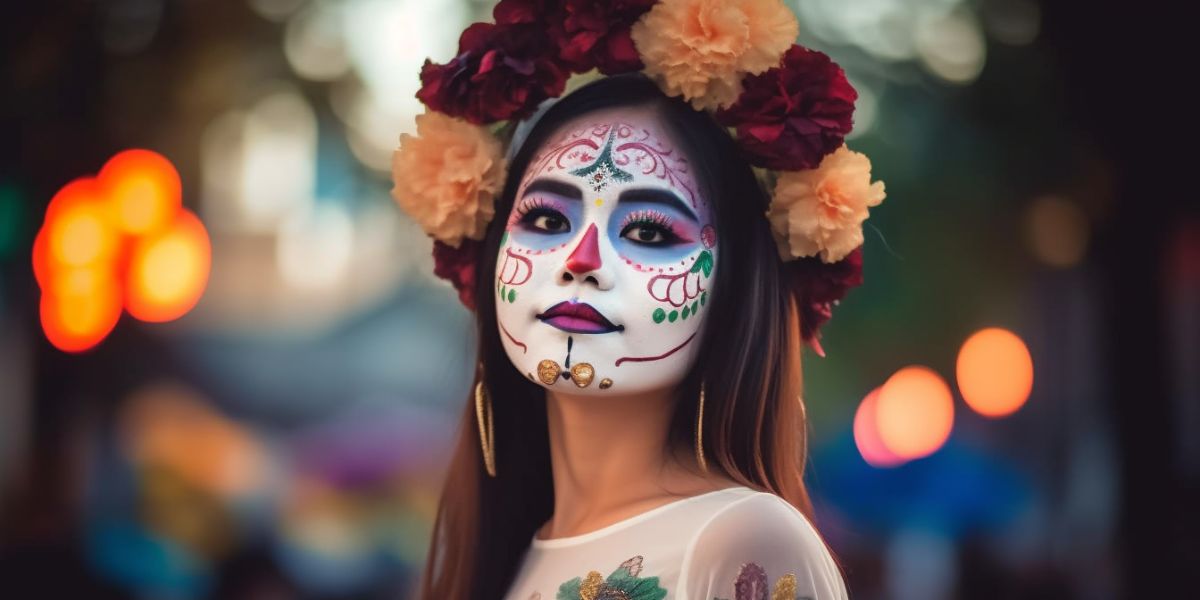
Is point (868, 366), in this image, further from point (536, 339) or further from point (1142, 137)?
point (536, 339)

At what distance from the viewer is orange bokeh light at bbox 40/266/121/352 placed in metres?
9.66

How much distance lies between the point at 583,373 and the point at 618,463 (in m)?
0.31

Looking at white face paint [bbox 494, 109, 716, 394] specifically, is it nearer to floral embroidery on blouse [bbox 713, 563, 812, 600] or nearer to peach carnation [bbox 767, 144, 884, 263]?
peach carnation [bbox 767, 144, 884, 263]

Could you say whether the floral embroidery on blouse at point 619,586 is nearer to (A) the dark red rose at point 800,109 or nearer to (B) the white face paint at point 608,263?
(B) the white face paint at point 608,263

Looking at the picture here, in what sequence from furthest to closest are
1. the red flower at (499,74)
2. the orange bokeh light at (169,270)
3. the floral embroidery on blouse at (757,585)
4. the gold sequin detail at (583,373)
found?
1. the orange bokeh light at (169,270)
2. the red flower at (499,74)
3. the gold sequin detail at (583,373)
4. the floral embroidery on blouse at (757,585)

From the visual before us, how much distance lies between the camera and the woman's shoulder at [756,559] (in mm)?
2832

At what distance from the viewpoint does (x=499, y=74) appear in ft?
11.0

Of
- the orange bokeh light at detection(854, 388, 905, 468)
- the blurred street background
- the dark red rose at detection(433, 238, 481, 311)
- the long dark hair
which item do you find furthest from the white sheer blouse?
the orange bokeh light at detection(854, 388, 905, 468)

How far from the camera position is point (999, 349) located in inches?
395

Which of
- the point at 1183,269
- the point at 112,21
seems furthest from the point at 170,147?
the point at 1183,269

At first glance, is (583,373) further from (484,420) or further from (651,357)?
(484,420)

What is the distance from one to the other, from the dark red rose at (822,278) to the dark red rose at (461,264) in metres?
0.79

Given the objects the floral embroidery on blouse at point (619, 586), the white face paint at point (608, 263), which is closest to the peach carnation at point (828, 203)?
the white face paint at point (608, 263)

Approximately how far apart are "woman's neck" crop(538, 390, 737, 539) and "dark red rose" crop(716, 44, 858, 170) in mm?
610
